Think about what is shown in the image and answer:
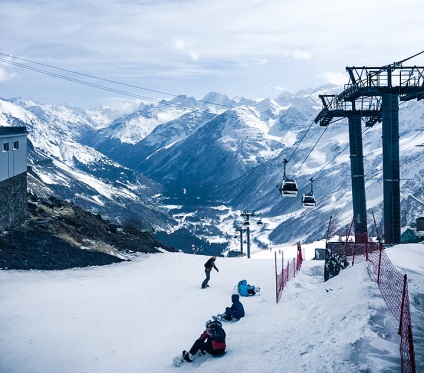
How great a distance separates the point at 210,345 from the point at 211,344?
0.15 ft

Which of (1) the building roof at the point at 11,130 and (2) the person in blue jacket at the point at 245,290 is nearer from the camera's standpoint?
(2) the person in blue jacket at the point at 245,290

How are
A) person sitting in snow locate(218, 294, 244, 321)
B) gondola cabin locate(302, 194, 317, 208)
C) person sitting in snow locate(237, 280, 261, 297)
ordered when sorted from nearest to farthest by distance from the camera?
person sitting in snow locate(218, 294, 244, 321)
person sitting in snow locate(237, 280, 261, 297)
gondola cabin locate(302, 194, 317, 208)

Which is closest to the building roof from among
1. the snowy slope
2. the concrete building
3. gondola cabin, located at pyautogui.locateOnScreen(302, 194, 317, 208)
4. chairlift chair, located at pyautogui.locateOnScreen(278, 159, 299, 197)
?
the concrete building

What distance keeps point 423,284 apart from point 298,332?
14.4ft

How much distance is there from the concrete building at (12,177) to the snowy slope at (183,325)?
6.68 m

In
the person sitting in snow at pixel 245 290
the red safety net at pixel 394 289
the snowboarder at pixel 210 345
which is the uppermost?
the red safety net at pixel 394 289

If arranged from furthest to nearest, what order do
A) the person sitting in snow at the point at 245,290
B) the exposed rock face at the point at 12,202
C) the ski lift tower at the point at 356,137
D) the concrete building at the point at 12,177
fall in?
1. the ski lift tower at the point at 356,137
2. the concrete building at the point at 12,177
3. the exposed rock face at the point at 12,202
4. the person sitting in snow at the point at 245,290

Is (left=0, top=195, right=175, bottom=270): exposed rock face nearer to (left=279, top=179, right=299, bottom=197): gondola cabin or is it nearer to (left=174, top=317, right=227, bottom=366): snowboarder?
(left=279, top=179, right=299, bottom=197): gondola cabin

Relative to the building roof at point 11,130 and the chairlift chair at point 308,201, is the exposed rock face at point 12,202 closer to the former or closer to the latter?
the building roof at point 11,130

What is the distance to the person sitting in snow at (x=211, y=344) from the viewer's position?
10.4 meters

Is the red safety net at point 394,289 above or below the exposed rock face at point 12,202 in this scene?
below

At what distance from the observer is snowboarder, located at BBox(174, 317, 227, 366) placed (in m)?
10.4

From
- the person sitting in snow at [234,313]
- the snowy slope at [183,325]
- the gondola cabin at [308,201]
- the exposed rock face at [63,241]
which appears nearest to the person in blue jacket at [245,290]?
the snowy slope at [183,325]

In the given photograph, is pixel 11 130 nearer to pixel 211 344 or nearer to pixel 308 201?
pixel 308 201
